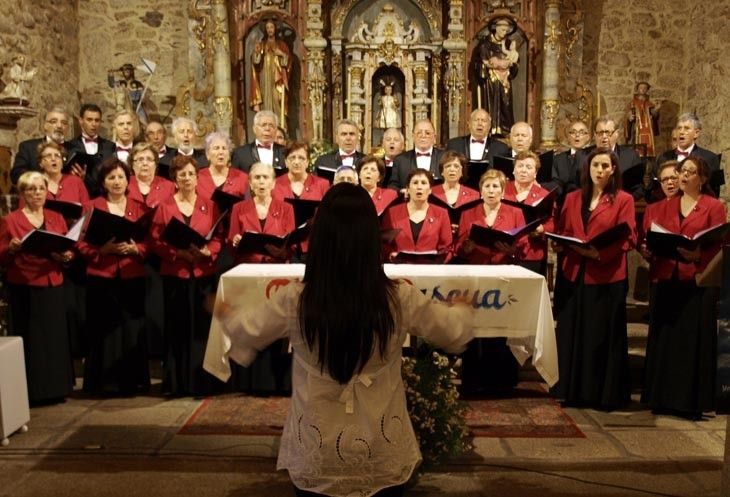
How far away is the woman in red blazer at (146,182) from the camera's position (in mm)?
4973

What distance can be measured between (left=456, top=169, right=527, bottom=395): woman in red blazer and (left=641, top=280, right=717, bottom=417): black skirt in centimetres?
87

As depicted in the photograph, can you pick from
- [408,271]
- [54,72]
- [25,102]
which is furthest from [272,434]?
[54,72]

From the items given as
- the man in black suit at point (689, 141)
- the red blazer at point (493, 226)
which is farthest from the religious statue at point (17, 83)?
the man in black suit at point (689, 141)

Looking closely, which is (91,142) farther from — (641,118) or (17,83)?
(641,118)

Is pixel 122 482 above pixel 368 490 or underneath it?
underneath

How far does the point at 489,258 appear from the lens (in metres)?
4.68

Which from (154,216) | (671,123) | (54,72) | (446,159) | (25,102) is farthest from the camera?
(671,123)

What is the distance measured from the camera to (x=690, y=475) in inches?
136

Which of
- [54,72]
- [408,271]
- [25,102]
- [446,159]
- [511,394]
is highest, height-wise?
[54,72]

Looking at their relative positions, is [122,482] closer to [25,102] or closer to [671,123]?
[25,102]

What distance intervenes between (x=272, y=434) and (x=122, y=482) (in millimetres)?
868

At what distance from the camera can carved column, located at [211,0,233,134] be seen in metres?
8.71

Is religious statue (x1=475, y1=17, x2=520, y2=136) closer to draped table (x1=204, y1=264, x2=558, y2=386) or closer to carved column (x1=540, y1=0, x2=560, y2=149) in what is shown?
carved column (x1=540, y1=0, x2=560, y2=149)

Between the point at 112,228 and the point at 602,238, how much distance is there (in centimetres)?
282
